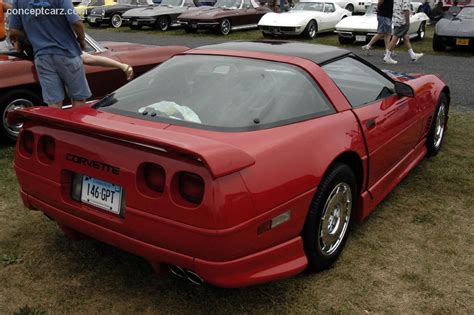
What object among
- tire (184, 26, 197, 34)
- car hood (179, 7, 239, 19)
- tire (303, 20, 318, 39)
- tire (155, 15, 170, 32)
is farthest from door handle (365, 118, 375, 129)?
tire (155, 15, 170, 32)

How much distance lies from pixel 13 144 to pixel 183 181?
11.9 ft

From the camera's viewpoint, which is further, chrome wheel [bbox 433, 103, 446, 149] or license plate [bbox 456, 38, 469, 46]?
license plate [bbox 456, 38, 469, 46]

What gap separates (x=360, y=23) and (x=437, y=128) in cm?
919

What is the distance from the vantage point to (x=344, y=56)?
3398 mm

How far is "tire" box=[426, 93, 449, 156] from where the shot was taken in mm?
4453

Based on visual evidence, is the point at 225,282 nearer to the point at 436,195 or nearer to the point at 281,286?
the point at 281,286

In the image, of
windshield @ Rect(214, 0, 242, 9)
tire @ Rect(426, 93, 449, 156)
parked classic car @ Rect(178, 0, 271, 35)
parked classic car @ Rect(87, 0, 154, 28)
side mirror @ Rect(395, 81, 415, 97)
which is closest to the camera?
side mirror @ Rect(395, 81, 415, 97)

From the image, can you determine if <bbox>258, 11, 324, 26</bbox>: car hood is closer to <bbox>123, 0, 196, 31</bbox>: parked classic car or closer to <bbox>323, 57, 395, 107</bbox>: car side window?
<bbox>123, 0, 196, 31</bbox>: parked classic car

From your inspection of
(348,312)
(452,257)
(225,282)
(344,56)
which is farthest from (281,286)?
(344,56)

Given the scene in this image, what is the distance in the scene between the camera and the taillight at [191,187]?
2.07m

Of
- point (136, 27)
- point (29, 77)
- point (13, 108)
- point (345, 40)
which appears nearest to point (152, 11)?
point (136, 27)

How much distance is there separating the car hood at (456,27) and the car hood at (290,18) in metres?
4.19

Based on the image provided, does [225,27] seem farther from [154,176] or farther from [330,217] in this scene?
[154,176]

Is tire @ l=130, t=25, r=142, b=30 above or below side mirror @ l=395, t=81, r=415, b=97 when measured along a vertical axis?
above
